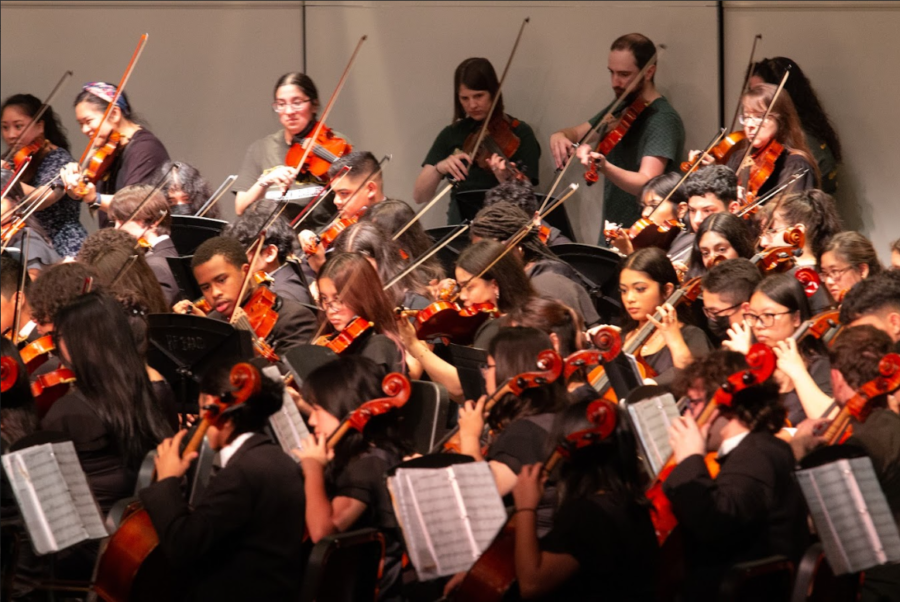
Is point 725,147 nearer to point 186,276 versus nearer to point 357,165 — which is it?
point 357,165

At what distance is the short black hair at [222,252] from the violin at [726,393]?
69.5 inches

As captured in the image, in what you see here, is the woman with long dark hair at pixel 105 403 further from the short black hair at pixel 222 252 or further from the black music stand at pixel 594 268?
the black music stand at pixel 594 268

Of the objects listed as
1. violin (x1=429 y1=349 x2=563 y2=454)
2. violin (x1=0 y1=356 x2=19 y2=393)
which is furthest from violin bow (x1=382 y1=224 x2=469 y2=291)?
violin (x1=0 y1=356 x2=19 y2=393)

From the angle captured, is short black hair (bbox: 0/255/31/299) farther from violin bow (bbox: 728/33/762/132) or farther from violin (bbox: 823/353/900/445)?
violin bow (bbox: 728/33/762/132)

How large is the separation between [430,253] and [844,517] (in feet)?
7.05

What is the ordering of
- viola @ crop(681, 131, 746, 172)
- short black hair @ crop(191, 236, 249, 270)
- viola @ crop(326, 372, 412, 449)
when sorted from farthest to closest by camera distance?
viola @ crop(681, 131, 746, 172)
short black hair @ crop(191, 236, 249, 270)
viola @ crop(326, 372, 412, 449)

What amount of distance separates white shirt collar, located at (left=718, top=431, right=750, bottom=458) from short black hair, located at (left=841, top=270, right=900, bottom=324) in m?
0.82

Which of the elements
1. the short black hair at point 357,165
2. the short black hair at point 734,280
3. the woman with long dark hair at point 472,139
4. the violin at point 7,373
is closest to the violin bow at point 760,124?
the woman with long dark hair at point 472,139

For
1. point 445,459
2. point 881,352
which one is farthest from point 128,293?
point 881,352

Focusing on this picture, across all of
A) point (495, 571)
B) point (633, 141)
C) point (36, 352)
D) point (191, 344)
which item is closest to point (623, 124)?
point (633, 141)

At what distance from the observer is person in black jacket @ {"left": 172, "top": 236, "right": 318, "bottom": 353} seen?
408cm

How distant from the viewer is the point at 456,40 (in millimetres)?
6176

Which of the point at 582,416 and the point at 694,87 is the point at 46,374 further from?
the point at 694,87

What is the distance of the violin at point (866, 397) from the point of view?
2.77 m
